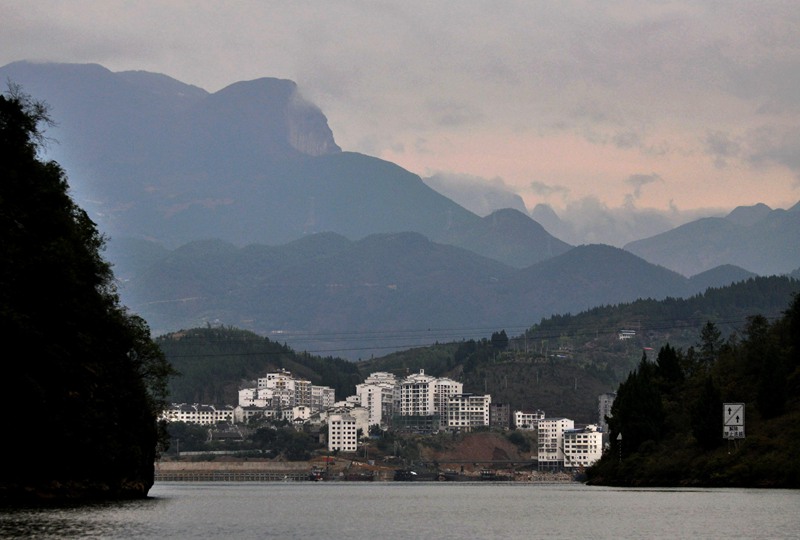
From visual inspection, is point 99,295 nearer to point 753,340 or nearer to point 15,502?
point 15,502

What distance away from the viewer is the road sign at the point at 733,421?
119 m

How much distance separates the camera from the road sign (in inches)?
4685

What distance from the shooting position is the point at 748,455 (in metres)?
118

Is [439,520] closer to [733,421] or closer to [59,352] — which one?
[59,352]

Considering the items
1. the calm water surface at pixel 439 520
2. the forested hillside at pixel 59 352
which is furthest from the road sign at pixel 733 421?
the forested hillside at pixel 59 352

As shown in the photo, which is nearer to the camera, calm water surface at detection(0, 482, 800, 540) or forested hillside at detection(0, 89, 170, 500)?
calm water surface at detection(0, 482, 800, 540)

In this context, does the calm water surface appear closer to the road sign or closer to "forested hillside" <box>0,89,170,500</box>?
"forested hillside" <box>0,89,170,500</box>

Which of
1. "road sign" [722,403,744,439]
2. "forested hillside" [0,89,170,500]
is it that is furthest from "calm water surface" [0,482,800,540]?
"road sign" [722,403,744,439]

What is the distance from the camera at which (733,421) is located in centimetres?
11931

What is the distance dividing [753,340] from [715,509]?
69.3m

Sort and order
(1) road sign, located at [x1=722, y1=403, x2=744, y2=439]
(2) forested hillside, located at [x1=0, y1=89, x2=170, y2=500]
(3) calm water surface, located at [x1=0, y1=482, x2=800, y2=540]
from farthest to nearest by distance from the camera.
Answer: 1. (1) road sign, located at [x1=722, y1=403, x2=744, y2=439]
2. (2) forested hillside, located at [x1=0, y1=89, x2=170, y2=500]
3. (3) calm water surface, located at [x1=0, y1=482, x2=800, y2=540]

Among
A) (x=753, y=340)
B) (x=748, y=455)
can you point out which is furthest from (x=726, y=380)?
(x=748, y=455)

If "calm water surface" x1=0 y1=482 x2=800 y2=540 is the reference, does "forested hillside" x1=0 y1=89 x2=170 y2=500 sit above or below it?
above

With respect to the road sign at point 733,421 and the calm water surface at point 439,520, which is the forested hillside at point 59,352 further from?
the road sign at point 733,421
